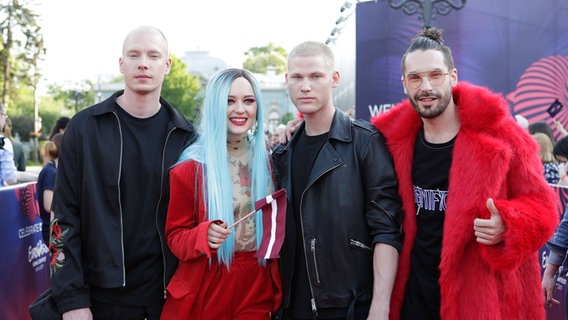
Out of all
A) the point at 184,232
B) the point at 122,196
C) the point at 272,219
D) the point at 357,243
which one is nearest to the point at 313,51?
the point at 272,219

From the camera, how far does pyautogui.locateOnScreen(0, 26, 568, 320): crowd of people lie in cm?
274

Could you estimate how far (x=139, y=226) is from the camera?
3.09 metres

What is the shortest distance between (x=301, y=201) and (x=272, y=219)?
0.22 meters

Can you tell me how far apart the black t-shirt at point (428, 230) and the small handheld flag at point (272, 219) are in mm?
770

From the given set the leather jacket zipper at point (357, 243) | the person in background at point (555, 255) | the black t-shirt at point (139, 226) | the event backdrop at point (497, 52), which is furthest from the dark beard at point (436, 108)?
the event backdrop at point (497, 52)

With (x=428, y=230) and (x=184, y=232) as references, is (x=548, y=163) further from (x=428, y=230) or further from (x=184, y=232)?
(x=184, y=232)

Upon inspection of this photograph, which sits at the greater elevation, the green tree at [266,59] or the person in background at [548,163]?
the green tree at [266,59]

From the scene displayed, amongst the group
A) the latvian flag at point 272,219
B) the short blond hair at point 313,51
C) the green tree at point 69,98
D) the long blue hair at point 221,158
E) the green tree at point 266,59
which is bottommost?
the green tree at point 69,98

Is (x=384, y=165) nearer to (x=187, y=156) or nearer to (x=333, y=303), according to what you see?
(x=333, y=303)

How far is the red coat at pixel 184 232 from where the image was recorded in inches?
115

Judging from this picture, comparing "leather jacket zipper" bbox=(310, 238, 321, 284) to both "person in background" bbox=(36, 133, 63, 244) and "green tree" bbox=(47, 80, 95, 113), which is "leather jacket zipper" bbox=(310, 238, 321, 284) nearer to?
"person in background" bbox=(36, 133, 63, 244)

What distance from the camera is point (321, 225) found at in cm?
293

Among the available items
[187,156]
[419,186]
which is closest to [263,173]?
[187,156]

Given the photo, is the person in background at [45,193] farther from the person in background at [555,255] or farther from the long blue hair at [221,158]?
the person in background at [555,255]
